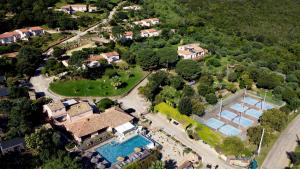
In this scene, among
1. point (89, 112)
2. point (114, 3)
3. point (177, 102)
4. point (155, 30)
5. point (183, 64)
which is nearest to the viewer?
point (89, 112)

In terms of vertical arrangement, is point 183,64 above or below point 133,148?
above

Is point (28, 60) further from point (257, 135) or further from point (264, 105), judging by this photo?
point (264, 105)

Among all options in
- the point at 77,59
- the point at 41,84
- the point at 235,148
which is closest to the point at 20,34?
the point at 77,59

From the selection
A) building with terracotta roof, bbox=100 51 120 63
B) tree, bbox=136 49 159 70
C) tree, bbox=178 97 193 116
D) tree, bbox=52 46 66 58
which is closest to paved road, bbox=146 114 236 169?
tree, bbox=178 97 193 116

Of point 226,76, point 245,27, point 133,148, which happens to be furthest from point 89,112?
point 245,27

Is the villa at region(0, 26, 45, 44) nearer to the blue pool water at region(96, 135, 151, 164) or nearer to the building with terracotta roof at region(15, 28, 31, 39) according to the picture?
the building with terracotta roof at region(15, 28, 31, 39)

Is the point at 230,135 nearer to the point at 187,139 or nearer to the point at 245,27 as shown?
the point at 187,139
